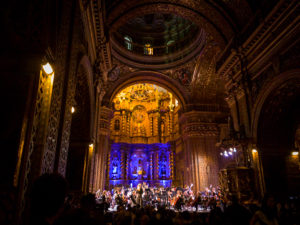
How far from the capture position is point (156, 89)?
89.4 ft

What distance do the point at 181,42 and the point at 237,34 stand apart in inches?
407

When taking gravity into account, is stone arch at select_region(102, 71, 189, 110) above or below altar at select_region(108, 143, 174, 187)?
above

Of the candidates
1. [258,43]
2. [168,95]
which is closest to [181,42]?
[168,95]

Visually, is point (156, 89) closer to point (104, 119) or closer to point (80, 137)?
point (104, 119)

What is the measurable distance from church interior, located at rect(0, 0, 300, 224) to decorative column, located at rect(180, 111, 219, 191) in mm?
90

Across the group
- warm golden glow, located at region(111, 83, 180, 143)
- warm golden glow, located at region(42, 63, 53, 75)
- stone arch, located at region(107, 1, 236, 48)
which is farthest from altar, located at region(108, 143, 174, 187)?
warm golden glow, located at region(42, 63, 53, 75)

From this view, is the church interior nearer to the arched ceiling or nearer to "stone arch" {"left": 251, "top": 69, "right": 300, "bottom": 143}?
"stone arch" {"left": 251, "top": 69, "right": 300, "bottom": 143}

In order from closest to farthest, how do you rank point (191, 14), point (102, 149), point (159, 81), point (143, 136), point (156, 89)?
point (191, 14) → point (102, 149) → point (159, 81) → point (143, 136) → point (156, 89)

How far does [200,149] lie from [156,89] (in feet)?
37.8

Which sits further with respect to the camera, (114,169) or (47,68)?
(114,169)

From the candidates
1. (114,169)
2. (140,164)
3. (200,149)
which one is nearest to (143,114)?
(140,164)

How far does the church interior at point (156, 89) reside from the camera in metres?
3.30

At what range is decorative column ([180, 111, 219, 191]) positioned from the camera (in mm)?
17328

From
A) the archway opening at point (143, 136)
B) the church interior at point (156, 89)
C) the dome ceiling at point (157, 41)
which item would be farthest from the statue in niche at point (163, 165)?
the dome ceiling at point (157, 41)
